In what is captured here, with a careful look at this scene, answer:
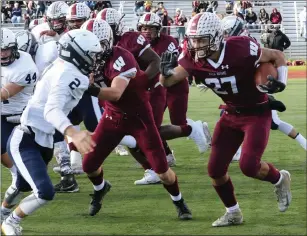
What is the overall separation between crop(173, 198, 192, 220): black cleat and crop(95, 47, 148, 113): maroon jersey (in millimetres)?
799

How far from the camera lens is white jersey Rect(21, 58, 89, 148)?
4.75 metres

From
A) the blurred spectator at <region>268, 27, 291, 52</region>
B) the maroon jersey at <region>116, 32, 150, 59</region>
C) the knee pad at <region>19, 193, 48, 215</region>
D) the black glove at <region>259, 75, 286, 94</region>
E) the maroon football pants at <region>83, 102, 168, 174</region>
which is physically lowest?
the knee pad at <region>19, 193, 48, 215</region>

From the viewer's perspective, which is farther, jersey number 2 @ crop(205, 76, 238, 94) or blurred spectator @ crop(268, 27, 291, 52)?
blurred spectator @ crop(268, 27, 291, 52)

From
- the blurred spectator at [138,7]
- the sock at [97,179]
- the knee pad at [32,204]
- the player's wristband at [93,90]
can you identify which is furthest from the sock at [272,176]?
the blurred spectator at [138,7]

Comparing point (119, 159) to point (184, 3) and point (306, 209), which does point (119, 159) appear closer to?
point (306, 209)

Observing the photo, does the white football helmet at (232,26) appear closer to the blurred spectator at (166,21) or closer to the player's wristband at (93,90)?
the player's wristband at (93,90)

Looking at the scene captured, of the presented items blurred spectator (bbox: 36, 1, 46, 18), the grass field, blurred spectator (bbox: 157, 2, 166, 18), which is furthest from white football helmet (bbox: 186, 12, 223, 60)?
blurred spectator (bbox: 36, 1, 46, 18)

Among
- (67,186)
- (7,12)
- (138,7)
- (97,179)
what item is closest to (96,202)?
(97,179)

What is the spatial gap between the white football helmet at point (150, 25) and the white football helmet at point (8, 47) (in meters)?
1.86

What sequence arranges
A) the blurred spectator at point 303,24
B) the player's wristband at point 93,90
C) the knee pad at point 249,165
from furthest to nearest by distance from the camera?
the blurred spectator at point 303,24, the knee pad at point 249,165, the player's wristband at point 93,90

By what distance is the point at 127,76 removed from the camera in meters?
5.68

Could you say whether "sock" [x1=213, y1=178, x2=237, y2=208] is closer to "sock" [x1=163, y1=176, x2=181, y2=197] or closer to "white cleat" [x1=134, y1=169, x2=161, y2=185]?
"sock" [x1=163, y1=176, x2=181, y2=197]

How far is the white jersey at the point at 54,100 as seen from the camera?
4.75 m

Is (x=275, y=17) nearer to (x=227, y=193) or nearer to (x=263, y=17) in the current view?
(x=263, y=17)
